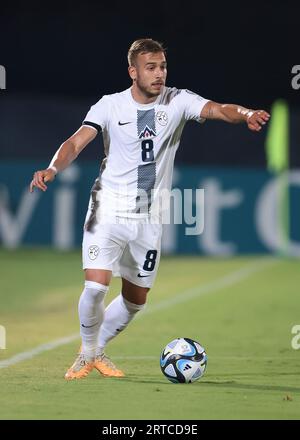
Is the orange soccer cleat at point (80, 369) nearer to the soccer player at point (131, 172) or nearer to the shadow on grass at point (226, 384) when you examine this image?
the soccer player at point (131, 172)

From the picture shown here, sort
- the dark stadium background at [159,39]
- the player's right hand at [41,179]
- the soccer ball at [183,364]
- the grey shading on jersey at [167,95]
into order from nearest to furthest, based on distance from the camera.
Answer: the player's right hand at [41,179], the soccer ball at [183,364], the grey shading on jersey at [167,95], the dark stadium background at [159,39]

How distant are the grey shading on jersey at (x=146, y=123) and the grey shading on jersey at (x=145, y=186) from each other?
200mm

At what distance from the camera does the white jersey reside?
8.03 m

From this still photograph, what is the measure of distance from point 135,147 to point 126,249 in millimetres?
691

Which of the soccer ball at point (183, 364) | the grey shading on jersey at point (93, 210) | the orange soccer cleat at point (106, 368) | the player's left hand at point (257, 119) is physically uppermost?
the player's left hand at point (257, 119)

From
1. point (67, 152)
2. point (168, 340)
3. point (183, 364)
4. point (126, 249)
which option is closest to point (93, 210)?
point (126, 249)

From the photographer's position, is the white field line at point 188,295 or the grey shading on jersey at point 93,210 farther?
the white field line at point 188,295

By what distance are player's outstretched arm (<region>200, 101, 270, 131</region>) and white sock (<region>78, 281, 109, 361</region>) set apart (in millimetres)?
1339

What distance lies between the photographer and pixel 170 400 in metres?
6.91

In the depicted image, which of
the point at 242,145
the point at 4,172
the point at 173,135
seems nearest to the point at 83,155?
the point at 4,172

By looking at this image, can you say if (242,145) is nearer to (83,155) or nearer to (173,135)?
(83,155)

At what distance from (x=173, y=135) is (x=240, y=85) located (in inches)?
573

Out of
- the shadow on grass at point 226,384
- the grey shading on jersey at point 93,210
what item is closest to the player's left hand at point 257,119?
the grey shading on jersey at point 93,210

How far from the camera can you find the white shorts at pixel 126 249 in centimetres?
788
